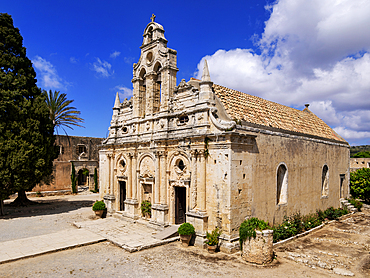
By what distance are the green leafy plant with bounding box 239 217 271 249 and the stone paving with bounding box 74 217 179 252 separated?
12.3 ft

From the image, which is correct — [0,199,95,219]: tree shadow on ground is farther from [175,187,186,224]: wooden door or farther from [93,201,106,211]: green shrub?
[175,187,186,224]: wooden door

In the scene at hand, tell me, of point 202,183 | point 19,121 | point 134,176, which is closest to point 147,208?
point 134,176

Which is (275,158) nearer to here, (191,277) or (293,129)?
(293,129)

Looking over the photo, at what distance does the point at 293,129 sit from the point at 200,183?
8.51 m

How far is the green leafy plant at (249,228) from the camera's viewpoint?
36.1 feet

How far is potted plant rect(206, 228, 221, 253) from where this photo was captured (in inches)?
463

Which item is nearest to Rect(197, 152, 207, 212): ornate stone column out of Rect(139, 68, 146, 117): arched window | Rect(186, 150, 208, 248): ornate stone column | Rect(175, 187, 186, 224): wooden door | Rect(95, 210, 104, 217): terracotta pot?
Rect(186, 150, 208, 248): ornate stone column

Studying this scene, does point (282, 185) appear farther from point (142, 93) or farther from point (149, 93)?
point (142, 93)

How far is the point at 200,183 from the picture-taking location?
12992 mm

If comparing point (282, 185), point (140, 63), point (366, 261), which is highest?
point (140, 63)

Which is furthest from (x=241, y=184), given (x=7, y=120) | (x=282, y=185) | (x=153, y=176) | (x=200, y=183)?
(x=7, y=120)

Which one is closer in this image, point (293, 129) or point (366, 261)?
point (366, 261)

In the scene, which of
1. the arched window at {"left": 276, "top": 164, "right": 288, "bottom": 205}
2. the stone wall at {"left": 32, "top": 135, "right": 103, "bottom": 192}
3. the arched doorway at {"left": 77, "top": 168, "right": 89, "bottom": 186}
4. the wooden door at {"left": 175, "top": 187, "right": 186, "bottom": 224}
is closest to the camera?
the wooden door at {"left": 175, "top": 187, "right": 186, "bottom": 224}

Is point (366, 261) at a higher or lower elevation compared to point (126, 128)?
lower
